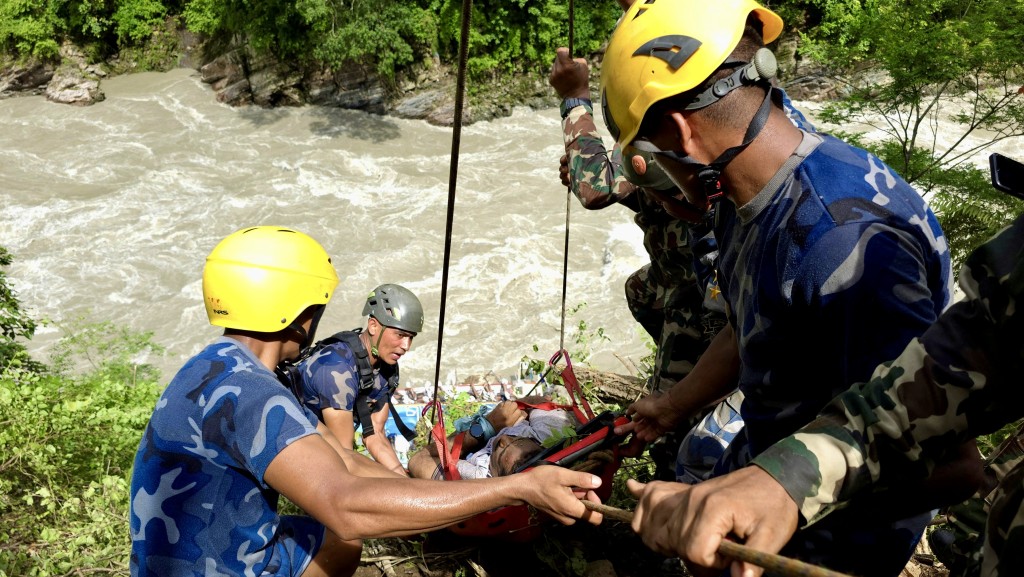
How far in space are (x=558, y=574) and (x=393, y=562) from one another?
87 centimetres

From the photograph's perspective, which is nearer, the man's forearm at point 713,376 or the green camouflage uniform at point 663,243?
the man's forearm at point 713,376

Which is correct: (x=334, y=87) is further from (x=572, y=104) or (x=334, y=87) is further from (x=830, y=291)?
(x=830, y=291)

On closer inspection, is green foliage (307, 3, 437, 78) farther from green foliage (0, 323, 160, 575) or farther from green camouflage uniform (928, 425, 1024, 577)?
green camouflage uniform (928, 425, 1024, 577)

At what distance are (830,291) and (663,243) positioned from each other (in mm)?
2114

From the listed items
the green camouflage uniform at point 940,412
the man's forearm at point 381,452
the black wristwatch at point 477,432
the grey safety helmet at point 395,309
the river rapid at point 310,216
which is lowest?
the river rapid at point 310,216

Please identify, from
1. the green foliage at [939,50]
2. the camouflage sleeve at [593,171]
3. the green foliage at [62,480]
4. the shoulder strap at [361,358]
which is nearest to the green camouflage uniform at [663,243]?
the camouflage sleeve at [593,171]

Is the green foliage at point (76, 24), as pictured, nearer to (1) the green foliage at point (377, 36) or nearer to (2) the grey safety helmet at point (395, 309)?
(1) the green foliage at point (377, 36)

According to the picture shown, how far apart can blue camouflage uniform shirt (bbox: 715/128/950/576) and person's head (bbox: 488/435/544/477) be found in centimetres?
204

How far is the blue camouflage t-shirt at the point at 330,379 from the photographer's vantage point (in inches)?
189

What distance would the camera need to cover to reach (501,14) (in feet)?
72.5

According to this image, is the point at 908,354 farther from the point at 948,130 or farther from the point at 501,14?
the point at 501,14

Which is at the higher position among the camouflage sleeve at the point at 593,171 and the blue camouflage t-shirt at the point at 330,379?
the camouflage sleeve at the point at 593,171

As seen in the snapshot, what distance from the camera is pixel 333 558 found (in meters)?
3.23

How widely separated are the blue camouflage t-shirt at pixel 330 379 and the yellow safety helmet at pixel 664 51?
121 inches
